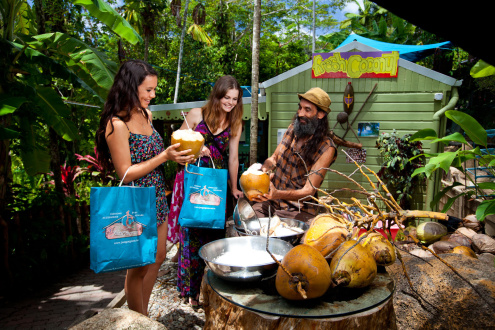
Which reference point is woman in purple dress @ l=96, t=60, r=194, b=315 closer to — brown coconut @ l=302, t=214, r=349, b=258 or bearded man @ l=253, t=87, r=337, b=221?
brown coconut @ l=302, t=214, r=349, b=258

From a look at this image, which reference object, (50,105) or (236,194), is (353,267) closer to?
(236,194)

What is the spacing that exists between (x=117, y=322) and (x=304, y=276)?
120 centimetres

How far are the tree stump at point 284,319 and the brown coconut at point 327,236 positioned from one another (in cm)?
29

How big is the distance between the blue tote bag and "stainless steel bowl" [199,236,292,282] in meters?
0.49

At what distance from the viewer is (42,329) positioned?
3189mm

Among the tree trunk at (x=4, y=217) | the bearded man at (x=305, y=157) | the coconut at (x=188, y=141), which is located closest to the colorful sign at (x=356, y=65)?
the bearded man at (x=305, y=157)

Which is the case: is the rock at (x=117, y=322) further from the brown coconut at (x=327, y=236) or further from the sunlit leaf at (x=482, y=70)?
the sunlit leaf at (x=482, y=70)

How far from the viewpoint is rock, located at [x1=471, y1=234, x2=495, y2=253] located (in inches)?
167

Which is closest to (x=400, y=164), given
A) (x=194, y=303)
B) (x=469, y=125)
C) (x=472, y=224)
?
(x=472, y=224)

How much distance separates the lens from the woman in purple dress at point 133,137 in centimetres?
208

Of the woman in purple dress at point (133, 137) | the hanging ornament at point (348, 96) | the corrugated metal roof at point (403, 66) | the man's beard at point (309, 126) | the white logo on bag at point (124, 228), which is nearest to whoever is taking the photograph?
the white logo on bag at point (124, 228)

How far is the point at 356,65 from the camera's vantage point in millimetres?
6301

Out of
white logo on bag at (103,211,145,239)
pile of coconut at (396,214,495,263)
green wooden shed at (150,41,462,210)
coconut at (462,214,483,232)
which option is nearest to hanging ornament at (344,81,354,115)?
green wooden shed at (150,41,462,210)

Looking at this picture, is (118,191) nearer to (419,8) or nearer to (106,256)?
(106,256)
